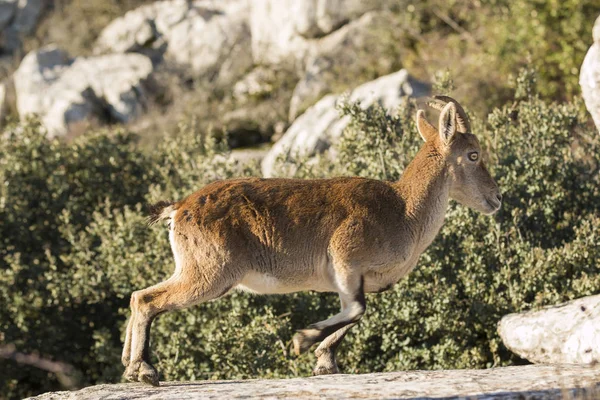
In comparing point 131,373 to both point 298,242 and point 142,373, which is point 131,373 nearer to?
point 142,373

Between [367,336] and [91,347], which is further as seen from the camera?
[91,347]

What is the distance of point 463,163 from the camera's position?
31.0 feet

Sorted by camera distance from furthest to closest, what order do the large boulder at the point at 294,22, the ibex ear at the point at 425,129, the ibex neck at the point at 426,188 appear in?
1. the large boulder at the point at 294,22
2. the ibex ear at the point at 425,129
3. the ibex neck at the point at 426,188

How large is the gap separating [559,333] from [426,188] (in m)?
2.05

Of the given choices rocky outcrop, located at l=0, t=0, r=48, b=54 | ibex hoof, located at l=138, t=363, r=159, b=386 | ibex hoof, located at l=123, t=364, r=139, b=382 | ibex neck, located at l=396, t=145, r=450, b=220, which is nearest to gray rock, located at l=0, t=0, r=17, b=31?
rocky outcrop, located at l=0, t=0, r=48, b=54

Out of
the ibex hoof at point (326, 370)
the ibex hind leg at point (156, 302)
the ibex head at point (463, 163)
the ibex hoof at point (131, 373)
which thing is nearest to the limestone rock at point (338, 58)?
the ibex head at point (463, 163)

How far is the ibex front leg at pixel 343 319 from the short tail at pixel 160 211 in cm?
177

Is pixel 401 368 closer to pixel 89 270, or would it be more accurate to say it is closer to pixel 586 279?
pixel 586 279

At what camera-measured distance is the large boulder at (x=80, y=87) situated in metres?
29.8

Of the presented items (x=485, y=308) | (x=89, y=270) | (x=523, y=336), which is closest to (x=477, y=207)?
(x=523, y=336)

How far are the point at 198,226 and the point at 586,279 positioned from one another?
5286 millimetres

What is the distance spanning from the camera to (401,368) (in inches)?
455

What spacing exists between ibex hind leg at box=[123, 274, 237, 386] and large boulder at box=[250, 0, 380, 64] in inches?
865

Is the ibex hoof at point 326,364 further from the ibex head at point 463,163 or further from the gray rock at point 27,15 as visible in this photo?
the gray rock at point 27,15
